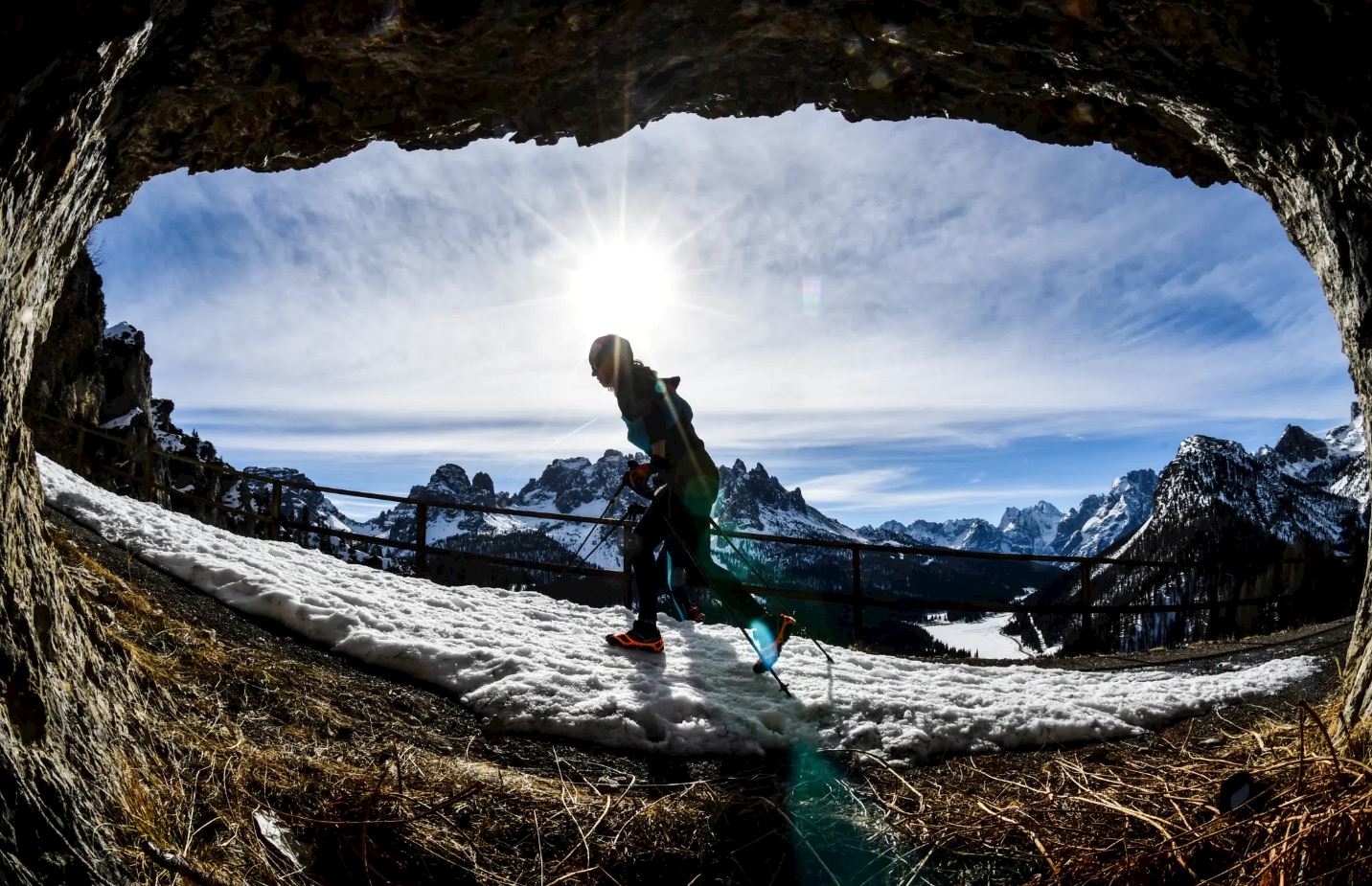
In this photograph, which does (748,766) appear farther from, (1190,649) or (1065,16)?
(1190,649)

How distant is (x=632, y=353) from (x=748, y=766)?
3085mm

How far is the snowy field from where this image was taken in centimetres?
385

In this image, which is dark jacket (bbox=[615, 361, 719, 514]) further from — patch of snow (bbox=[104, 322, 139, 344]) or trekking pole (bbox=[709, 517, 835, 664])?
patch of snow (bbox=[104, 322, 139, 344])

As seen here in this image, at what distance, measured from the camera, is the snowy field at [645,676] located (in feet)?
12.6

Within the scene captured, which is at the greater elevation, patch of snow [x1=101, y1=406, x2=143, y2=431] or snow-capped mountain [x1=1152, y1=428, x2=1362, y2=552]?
snow-capped mountain [x1=1152, y1=428, x2=1362, y2=552]

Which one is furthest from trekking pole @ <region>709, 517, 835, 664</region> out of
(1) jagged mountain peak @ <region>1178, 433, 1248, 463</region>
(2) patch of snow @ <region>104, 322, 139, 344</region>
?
(1) jagged mountain peak @ <region>1178, 433, 1248, 463</region>

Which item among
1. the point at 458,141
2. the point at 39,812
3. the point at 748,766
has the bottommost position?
the point at 748,766

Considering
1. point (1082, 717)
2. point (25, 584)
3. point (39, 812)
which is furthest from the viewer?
point (1082, 717)

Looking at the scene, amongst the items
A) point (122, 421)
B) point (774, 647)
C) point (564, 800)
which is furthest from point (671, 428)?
point (122, 421)

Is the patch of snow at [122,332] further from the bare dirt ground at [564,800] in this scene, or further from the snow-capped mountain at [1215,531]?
the snow-capped mountain at [1215,531]

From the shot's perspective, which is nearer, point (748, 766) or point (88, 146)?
point (88, 146)

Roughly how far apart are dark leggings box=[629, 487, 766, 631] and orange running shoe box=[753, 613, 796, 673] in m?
0.22

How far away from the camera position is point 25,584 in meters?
2.16

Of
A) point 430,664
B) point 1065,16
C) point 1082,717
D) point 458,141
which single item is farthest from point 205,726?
point 1065,16
